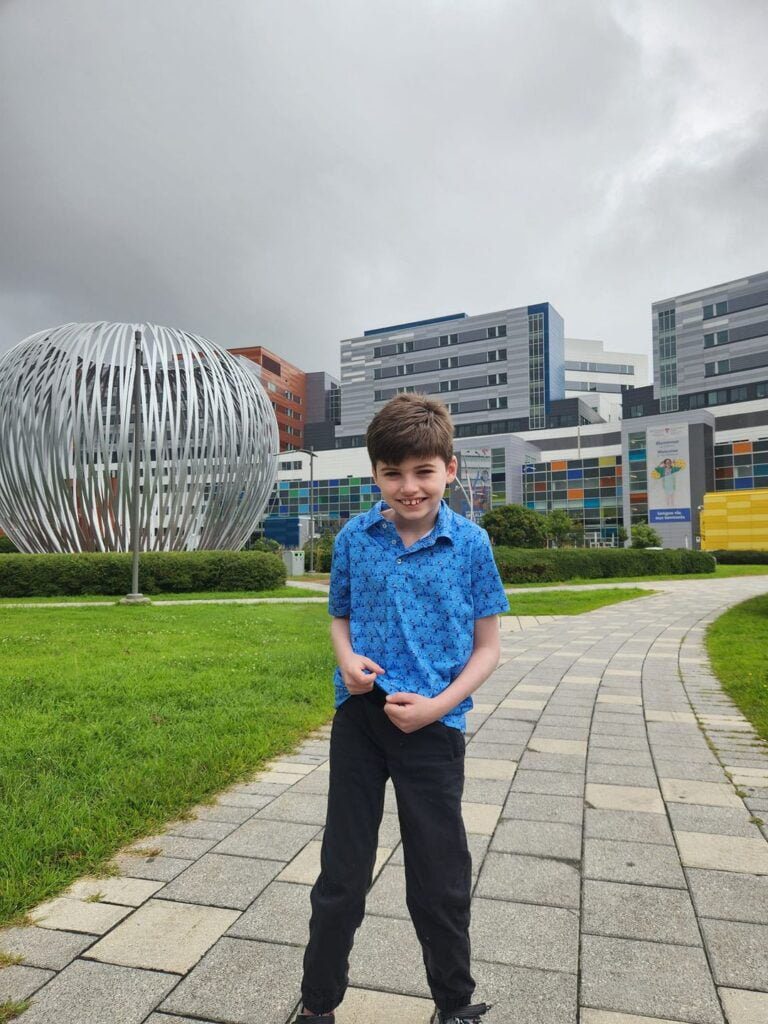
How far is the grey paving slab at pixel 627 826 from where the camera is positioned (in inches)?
135

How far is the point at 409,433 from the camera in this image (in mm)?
1945

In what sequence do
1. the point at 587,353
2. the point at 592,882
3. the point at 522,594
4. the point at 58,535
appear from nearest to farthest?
the point at 592,882, the point at 522,594, the point at 58,535, the point at 587,353

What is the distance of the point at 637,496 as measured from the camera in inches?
2662

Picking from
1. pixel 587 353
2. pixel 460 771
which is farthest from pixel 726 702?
pixel 587 353

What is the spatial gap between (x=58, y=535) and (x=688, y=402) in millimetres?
69048

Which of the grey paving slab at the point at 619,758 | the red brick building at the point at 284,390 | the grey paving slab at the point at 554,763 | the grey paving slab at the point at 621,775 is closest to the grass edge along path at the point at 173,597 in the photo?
the grey paving slab at the point at 554,763

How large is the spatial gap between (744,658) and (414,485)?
8.27 metres

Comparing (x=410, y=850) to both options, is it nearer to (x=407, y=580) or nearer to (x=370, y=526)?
(x=407, y=580)

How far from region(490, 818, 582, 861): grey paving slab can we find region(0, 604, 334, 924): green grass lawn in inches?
65.0

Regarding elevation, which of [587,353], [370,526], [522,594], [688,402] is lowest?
[522,594]

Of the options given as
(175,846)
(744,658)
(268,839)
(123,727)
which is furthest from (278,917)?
(744,658)

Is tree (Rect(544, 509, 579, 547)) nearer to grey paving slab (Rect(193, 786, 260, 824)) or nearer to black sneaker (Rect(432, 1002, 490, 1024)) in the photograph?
grey paving slab (Rect(193, 786, 260, 824))

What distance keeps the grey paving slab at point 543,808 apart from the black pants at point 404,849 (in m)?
1.90

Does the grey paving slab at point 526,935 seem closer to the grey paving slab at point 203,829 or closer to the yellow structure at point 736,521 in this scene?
the grey paving slab at point 203,829
